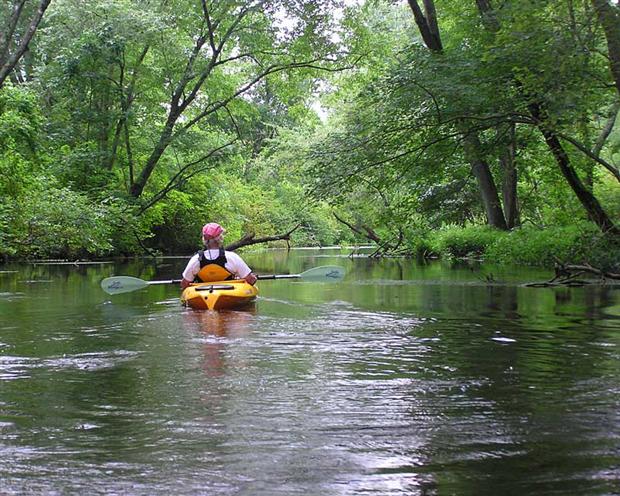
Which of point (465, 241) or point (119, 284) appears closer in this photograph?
point (119, 284)

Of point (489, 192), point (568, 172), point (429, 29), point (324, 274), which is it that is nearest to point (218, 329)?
point (324, 274)

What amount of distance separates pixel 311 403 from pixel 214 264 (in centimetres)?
496

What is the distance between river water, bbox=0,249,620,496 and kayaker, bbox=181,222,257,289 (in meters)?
0.89

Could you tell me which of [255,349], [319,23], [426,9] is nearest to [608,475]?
[255,349]

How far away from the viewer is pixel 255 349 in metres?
5.70

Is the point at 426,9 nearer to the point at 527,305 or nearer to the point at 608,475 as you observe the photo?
the point at 527,305

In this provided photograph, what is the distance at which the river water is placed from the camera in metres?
2.64

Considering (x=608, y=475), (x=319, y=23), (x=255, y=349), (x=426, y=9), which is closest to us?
(x=608, y=475)

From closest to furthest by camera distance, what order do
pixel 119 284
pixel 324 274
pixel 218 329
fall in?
pixel 218 329
pixel 119 284
pixel 324 274

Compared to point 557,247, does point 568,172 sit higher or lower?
higher

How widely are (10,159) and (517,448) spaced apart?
15005 millimetres

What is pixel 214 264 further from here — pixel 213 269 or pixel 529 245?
pixel 529 245

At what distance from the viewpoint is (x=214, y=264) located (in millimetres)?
8602

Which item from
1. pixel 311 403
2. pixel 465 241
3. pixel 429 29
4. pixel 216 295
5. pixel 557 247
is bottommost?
pixel 311 403
